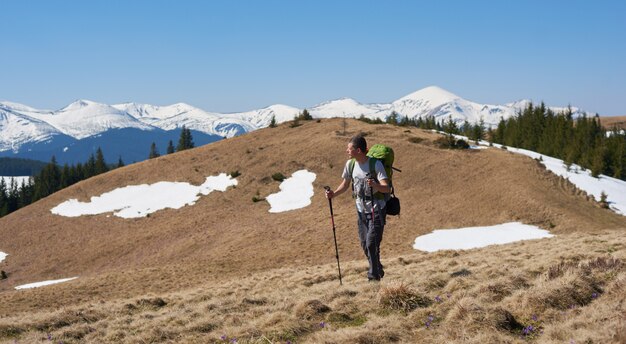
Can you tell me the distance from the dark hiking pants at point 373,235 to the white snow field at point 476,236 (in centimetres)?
1602

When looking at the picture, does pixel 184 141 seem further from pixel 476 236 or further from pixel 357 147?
pixel 357 147

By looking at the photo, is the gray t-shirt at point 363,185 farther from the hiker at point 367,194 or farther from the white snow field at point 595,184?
the white snow field at point 595,184

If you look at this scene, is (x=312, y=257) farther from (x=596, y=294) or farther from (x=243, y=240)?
(x=596, y=294)

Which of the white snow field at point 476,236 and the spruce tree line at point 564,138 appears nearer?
the white snow field at point 476,236

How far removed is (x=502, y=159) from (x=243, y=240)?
23.3 metres

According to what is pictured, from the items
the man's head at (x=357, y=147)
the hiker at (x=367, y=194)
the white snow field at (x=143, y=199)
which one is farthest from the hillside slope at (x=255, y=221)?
the man's head at (x=357, y=147)

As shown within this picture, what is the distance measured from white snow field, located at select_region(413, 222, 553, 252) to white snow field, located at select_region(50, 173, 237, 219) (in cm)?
2386

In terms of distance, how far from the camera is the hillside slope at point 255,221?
82.6 feet

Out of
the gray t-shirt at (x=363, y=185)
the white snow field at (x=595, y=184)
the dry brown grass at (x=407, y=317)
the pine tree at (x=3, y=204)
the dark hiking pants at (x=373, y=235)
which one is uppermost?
the gray t-shirt at (x=363, y=185)

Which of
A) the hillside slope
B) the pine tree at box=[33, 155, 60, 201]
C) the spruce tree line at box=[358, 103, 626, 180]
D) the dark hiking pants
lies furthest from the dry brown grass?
the pine tree at box=[33, 155, 60, 201]

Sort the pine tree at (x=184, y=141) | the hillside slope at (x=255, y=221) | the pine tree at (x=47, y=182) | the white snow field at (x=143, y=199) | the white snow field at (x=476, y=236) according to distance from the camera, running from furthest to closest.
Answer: the pine tree at (x=184, y=141), the pine tree at (x=47, y=182), the white snow field at (x=143, y=199), the white snow field at (x=476, y=236), the hillside slope at (x=255, y=221)

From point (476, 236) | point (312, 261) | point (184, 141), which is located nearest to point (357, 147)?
point (312, 261)

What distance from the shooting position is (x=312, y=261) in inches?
978

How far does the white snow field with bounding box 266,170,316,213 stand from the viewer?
38.4 meters
